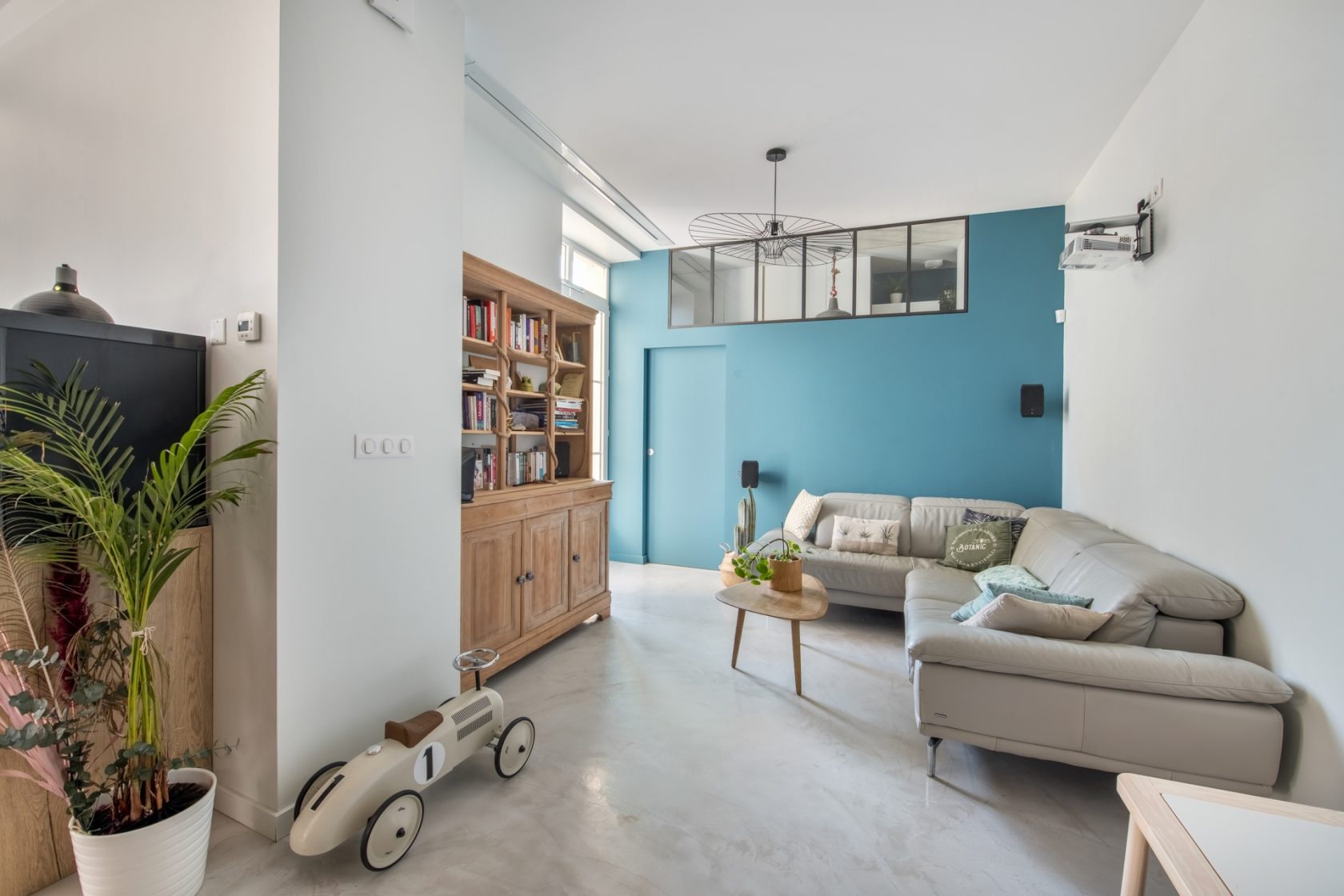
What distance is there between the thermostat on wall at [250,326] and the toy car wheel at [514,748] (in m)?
1.64

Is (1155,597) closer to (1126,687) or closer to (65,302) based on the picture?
(1126,687)

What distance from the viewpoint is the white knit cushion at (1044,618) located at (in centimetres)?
207

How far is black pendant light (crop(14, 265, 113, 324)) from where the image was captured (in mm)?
1844

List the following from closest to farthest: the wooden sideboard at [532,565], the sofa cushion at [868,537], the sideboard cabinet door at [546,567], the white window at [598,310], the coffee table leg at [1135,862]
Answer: the coffee table leg at [1135,862] < the wooden sideboard at [532,565] < the sideboard cabinet door at [546,567] < the sofa cushion at [868,537] < the white window at [598,310]

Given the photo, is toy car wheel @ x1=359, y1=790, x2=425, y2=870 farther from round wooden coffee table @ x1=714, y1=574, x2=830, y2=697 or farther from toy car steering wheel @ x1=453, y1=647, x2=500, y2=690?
round wooden coffee table @ x1=714, y1=574, x2=830, y2=697

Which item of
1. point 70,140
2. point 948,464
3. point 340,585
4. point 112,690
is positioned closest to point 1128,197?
point 948,464

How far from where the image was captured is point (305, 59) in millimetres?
1793

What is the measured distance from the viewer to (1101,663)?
1851 millimetres

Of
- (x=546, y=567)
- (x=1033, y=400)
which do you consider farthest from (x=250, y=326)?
(x=1033, y=400)

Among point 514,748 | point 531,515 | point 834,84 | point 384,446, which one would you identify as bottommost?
point 514,748

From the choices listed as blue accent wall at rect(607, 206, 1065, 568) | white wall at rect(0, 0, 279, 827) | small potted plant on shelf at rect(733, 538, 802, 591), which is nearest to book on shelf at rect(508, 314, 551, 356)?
white wall at rect(0, 0, 279, 827)

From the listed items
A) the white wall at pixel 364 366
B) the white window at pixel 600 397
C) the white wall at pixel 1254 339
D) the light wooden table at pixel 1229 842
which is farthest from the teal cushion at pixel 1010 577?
the white window at pixel 600 397

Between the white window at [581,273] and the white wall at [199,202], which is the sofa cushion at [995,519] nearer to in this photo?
the white window at [581,273]

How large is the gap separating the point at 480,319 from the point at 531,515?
1150mm
